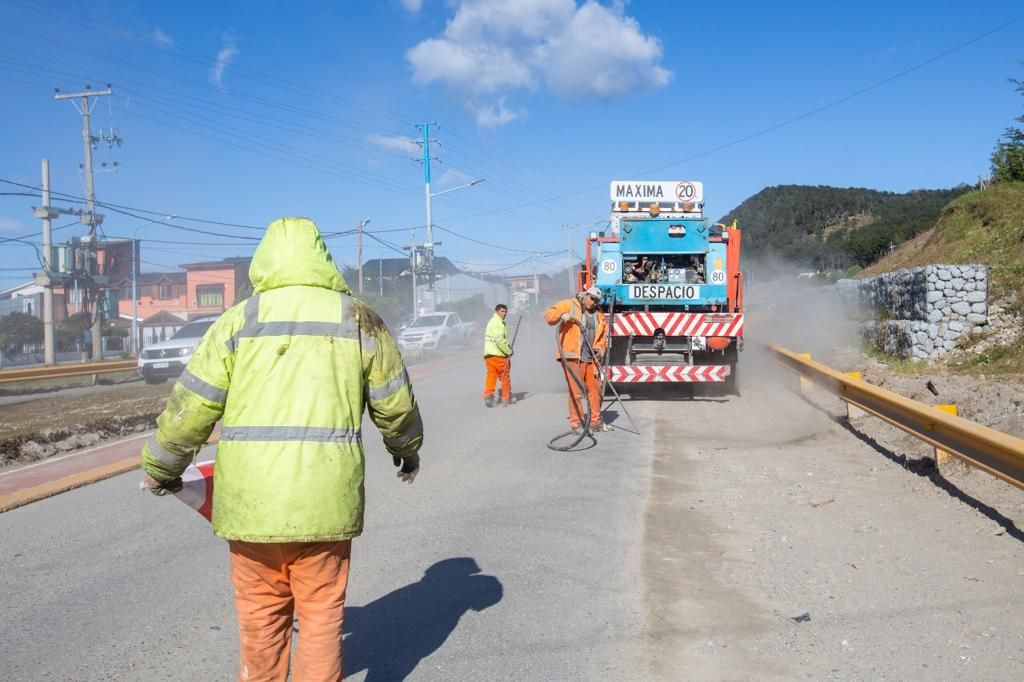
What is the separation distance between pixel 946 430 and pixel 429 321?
28310 millimetres

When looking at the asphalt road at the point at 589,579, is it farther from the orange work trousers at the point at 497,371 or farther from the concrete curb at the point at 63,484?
the orange work trousers at the point at 497,371

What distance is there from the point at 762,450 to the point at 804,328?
15.7m

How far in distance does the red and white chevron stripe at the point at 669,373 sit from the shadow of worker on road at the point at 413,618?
27.6 ft

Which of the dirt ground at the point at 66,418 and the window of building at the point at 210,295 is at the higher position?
the window of building at the point at 210,295

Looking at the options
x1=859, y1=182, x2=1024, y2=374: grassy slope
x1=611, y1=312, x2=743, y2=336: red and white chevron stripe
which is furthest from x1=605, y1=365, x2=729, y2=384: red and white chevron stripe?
x1=859, y1=182, x2=1024, y2=374: grassy slope

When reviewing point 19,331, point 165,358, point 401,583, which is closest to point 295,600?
point 401,583

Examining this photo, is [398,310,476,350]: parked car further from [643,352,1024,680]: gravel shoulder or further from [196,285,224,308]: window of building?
[196,285,224,308]: window of building

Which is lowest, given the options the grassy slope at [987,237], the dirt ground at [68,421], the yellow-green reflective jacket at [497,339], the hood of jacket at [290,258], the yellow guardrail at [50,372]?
the dirt ground at [68,421]

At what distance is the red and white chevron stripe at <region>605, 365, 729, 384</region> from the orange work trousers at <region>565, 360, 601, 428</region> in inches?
111

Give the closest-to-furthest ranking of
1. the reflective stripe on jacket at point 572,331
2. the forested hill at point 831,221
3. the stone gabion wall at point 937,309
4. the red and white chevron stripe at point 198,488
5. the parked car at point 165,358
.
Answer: the red and white chevron stripe at point 198,488 → the reflective stripe on jacket at point 572,331 → the stone gabion wall at point 937,309 → the parked car at point 165,358 → the forested hill at point 831,221

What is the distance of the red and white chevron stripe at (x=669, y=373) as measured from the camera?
13.8 meters

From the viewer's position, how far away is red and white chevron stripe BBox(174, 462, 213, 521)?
11.3 ft

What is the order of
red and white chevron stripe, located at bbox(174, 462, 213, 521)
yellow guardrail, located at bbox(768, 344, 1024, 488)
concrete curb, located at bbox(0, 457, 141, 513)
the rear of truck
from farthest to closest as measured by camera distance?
the rear of truck, concrete curb, located at bbox(0, 457, 141, 513), yellow guardrail, located at bbox(768, 344, 1024, 488), red and white chevron stripe, located at bbox(174, 462, 213, 521)

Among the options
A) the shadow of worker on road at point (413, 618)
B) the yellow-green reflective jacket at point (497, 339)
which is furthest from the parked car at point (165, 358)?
the shadow of worker on road at point (413, 618)
